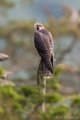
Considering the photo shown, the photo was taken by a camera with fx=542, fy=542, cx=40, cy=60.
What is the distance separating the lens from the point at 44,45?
9.60 ft

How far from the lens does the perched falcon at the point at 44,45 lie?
2.92 metres

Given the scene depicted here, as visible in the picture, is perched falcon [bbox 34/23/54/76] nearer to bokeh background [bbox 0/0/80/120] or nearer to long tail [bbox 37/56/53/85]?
long tail [bbox 37/56/53/85]

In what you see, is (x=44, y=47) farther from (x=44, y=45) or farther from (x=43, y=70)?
(x=43, y=70)

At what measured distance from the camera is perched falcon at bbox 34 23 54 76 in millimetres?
2924

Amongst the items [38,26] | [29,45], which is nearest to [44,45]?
[38,26]

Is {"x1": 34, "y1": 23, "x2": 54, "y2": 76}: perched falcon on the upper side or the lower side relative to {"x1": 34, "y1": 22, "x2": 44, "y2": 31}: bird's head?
lower

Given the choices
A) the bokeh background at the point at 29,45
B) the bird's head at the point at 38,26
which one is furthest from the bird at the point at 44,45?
the bokeh background at the point at 29,45

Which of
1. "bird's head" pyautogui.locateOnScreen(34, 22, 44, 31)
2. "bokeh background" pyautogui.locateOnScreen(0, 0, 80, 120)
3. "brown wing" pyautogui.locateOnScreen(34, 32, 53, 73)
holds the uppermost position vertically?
"bokeh background" pyautogui.locateOnScreen(0, 0, 80, 120)

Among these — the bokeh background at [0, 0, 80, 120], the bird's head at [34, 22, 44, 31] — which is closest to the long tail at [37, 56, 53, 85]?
the bird's head at [34, 22, 44, 31]

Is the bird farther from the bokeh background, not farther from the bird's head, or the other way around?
the bokeh background

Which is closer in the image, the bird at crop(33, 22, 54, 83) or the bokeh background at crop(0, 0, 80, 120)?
the bird at crop(33, 22, 54, 83)

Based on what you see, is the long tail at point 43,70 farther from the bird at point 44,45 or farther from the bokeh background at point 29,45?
the bokeh background at point 29,45

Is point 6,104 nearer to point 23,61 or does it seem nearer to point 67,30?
point 67,30

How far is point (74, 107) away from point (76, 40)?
20721mm
